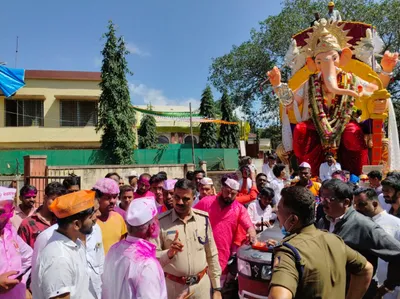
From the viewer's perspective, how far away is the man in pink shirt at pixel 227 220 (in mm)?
4398

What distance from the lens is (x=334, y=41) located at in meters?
10.3

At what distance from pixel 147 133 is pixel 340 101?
21.6 meters

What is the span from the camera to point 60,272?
220cm

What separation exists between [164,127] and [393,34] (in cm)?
1992

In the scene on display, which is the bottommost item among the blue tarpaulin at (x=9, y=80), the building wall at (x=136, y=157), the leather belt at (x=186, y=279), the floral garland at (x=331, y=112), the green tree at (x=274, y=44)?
the leather belt at (x=186, y=279)

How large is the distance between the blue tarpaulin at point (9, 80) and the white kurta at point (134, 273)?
7882mm

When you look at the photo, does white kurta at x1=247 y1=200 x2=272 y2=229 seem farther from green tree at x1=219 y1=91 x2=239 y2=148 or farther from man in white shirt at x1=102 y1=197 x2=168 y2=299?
green tree at x1=219 y1=91 x2=239 y2=148

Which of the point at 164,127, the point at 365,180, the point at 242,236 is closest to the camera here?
the point at 242,236

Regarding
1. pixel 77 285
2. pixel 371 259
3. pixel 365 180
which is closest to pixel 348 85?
pixel 365 180

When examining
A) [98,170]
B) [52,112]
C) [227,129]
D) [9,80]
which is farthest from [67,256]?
[227,129]

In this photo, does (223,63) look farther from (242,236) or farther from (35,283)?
(35,283)

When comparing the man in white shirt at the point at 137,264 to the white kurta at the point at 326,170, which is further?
the white kurta at the point at 326,170

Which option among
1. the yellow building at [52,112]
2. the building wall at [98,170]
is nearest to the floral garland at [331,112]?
the building wall at [98,170]

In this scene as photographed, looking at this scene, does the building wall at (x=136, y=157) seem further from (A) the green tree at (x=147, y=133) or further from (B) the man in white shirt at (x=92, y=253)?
(B) the man in white shirt at (x=92, y=253)
